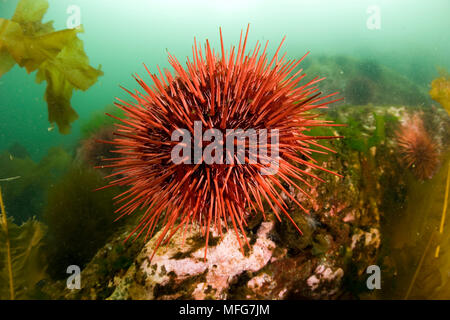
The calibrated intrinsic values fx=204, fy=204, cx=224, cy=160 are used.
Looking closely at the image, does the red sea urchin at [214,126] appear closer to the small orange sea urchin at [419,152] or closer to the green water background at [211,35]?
the green water background at [211,35]

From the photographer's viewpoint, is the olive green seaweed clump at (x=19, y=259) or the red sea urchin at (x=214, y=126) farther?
the olive green seaweed clump at (x=19, y=259)

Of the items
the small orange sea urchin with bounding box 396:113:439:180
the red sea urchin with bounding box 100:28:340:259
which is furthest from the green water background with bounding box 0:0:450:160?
the small orange sea urchin with bounding box 396:113:439:180

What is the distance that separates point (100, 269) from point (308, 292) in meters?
1.50

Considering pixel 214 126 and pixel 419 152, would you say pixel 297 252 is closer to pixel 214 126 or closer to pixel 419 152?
pixel 214 126

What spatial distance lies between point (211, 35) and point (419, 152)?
3373 cm

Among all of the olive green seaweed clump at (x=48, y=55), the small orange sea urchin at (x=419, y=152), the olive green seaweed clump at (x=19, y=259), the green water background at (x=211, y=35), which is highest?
the green water background at (x=211, y=35)

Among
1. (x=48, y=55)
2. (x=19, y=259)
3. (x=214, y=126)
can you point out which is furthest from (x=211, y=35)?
(x=19, y=259)

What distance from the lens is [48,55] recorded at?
79.6 inches

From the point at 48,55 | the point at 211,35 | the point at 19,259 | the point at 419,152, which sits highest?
the point at 211,35

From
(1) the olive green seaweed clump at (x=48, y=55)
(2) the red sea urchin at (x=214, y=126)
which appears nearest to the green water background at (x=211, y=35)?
(2) the red sea urchin at (x=214, y=126)

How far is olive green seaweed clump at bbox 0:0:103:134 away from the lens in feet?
5.92

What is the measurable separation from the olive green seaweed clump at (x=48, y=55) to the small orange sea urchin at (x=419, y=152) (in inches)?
127

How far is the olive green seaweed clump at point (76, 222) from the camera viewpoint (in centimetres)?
189
